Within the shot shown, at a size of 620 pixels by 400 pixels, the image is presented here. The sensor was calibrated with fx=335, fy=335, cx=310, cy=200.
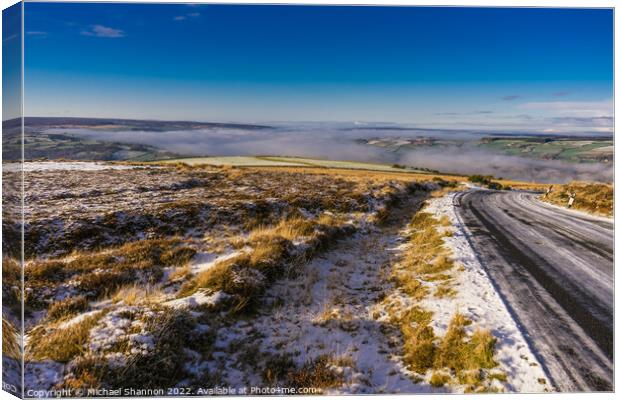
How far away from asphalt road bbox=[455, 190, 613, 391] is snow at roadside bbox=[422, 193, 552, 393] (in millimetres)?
147

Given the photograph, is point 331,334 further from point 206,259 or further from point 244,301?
point 206,259

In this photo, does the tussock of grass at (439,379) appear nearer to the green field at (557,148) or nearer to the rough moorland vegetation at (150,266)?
the rough moorland vegetation at (150,266)

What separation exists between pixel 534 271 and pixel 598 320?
6.84 feet

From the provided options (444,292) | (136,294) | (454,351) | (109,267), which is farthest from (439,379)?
(109,267)

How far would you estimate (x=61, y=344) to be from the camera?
4.30 metres

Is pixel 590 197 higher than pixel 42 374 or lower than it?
higher

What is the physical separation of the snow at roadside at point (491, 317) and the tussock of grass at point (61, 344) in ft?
16.0

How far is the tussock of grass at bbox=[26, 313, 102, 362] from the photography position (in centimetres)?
419

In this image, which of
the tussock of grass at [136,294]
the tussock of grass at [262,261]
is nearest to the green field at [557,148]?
the tussock of grass at [262,261]

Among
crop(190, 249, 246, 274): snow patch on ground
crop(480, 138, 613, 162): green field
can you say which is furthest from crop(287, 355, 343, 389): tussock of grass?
crop(480, 138, 613, 162): green field

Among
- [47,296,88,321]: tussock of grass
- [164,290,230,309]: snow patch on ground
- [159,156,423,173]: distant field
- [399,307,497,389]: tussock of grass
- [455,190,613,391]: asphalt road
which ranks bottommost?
[47,296,88,321]: tussock of grass

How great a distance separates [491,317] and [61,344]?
6031 millimetres

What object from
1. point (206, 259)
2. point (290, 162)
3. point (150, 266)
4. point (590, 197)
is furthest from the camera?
point (590, 197)

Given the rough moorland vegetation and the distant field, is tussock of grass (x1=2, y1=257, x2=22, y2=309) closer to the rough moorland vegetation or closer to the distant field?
the rough moorland vegetation
